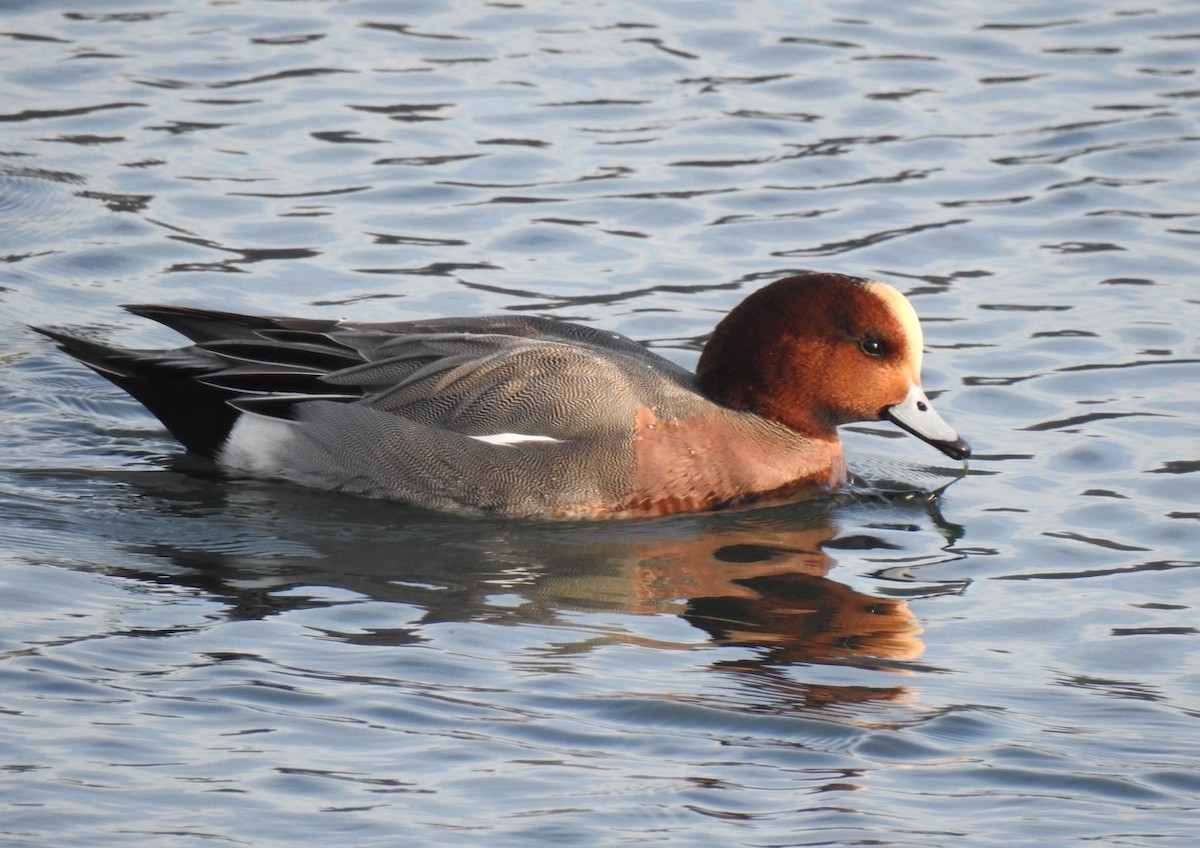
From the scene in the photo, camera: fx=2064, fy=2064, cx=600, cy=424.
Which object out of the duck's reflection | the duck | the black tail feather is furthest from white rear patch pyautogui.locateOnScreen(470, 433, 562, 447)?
the black tail feather

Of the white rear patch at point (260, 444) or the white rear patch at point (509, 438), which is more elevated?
the white rear patch at point (509, 438)

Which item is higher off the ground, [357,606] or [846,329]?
[846,329]

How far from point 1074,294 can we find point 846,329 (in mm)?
2158

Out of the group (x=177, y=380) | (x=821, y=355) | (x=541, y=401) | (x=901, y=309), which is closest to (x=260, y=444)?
(x=177, y=380)

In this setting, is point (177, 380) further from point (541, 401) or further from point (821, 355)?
point (821, 355)

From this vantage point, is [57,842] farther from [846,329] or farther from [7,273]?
[7,273]

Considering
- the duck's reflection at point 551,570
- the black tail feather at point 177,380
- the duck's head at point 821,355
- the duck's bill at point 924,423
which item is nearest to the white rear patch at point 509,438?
the duck's reflection at point 551,570

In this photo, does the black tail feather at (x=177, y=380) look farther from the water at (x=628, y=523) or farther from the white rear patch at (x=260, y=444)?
the water at (x=628, y=523)

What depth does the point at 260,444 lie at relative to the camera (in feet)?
26.3

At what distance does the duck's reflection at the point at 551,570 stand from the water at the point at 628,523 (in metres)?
0.02

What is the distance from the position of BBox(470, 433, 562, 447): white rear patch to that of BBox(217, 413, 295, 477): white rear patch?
2.56ft

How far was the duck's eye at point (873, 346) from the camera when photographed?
26.3 ft

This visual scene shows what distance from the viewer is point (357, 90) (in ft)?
39.5

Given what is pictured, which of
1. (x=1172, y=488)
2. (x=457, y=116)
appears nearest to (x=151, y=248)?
(x=457, y=116)
